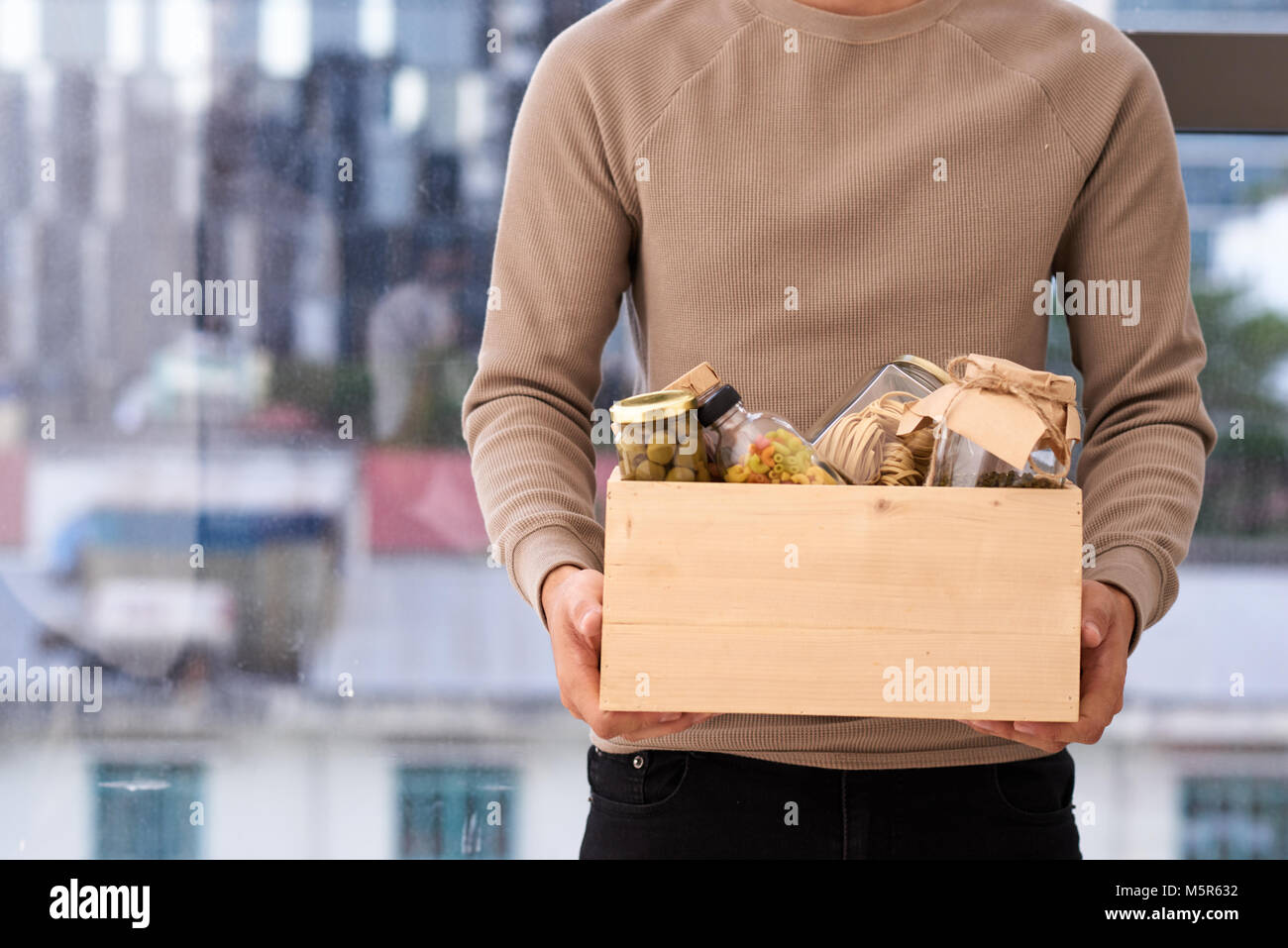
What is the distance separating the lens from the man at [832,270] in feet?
3.25

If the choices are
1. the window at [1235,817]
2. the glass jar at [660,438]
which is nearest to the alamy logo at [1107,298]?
the glass jar at [660,438]

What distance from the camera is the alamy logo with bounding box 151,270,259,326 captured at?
1.95 m

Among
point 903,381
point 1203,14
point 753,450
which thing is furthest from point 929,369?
point 1203,14

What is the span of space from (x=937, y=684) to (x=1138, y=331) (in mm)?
493

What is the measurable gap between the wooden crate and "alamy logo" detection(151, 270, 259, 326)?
137 centimetres

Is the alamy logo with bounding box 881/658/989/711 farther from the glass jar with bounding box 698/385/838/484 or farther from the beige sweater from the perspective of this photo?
the beige sweater

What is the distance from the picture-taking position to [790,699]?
0.75 meters

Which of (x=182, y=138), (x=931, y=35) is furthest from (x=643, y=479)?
(x=182, y=138)

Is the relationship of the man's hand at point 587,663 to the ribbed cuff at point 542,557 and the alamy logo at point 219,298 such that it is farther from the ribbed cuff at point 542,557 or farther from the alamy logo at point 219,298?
the alamy logo at point 219,298

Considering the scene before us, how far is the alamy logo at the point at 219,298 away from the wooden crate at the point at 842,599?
1374 mm

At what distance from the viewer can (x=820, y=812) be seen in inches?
38.9
